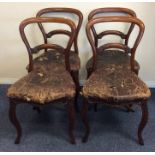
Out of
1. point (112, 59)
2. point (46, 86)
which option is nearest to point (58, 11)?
point (112, 59)

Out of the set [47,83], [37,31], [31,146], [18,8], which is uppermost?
[18,8]

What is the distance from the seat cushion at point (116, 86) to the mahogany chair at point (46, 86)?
140 millimetres

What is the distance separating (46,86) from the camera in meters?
1.77

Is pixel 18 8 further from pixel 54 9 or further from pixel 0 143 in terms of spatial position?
pixel 0 143

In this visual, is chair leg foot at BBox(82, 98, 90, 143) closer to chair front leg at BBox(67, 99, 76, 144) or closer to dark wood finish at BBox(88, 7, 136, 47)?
chair front leg at BBox(67, 99, 76, 144)

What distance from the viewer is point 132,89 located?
1.71 meters

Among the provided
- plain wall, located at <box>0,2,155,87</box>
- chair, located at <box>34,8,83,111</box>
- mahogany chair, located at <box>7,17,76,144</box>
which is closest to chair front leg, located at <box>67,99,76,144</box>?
mahogany chair, located at <box>7,17,76,144</box>

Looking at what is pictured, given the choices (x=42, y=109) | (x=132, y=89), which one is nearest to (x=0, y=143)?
(x=42, y=109)

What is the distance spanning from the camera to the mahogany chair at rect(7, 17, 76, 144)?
67.6 inches

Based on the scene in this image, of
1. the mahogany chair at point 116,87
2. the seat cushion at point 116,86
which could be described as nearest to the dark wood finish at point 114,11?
the mahogany chair at point 116,87

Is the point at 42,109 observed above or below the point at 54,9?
below

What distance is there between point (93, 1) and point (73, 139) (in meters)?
1.11

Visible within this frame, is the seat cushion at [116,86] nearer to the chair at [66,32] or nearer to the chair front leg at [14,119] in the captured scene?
the chair at [66,32]

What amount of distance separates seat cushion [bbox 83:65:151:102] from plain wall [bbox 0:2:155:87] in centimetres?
54
